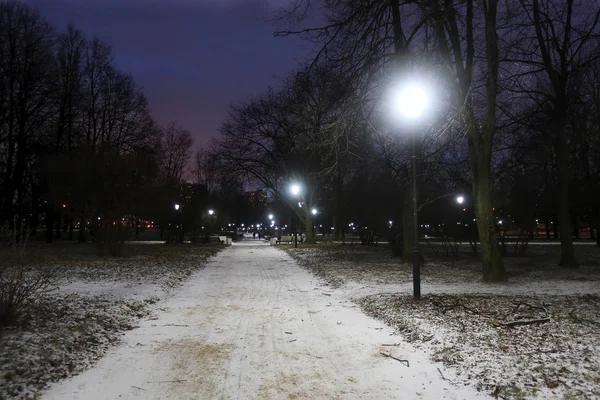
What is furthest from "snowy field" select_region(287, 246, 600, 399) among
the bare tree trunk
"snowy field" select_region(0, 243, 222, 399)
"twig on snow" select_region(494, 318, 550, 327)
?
"snowy field" select_region(0, 243, 222, 399)

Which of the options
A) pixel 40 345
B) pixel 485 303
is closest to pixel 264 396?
pixel 40 345

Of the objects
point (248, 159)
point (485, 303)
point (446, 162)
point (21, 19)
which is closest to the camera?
point (485, 303)

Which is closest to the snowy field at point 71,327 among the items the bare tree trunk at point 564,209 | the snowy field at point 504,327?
the snowy field at point 504,327

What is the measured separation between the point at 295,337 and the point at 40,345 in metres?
3.67

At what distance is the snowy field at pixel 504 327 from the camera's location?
513 cm

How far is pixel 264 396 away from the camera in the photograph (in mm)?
4852

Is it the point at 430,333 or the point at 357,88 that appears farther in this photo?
the point at 357,88

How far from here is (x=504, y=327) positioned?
24.0ft

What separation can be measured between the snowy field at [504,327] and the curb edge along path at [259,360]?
0.36 meters

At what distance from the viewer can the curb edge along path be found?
5012 mm

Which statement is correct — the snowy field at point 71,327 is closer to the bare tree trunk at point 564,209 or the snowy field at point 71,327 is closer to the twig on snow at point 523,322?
the twig on snow at point 523,322

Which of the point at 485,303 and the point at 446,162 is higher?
the point at 446,162

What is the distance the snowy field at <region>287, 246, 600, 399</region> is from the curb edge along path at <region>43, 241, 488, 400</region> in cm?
36

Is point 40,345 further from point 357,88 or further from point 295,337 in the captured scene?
point 357,88
